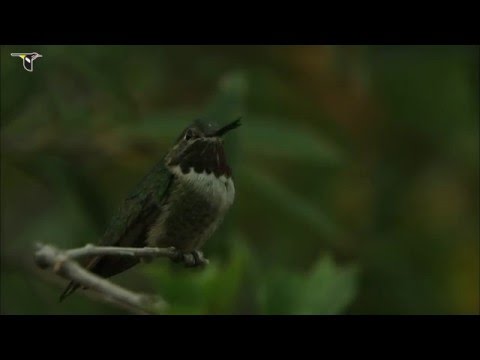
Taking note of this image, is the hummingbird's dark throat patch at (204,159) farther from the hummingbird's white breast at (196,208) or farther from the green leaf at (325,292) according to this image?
the green leaf at (325,292)

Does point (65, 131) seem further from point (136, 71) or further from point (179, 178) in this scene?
point (179, 178)

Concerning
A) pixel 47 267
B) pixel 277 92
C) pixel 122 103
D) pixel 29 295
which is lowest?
pixel 47 267

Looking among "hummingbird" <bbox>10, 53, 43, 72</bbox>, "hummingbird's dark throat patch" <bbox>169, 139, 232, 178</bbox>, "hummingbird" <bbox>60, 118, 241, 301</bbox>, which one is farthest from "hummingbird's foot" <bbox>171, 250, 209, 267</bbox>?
Result: "hummingbird" <bbox>10, 53, 43, 72</bbox>

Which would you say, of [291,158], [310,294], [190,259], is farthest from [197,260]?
[291,158]

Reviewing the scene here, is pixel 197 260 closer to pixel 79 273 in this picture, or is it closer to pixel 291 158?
pixel 79 273

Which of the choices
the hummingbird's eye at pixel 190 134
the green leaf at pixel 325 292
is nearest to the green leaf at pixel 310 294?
the green leaf at pixel 325 292

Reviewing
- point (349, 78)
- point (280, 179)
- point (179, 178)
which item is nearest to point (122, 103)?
point (280, 179)

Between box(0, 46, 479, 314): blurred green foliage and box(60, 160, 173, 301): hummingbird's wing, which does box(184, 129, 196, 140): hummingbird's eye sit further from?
box(0, 46, 479, 314): blurred green foliage
